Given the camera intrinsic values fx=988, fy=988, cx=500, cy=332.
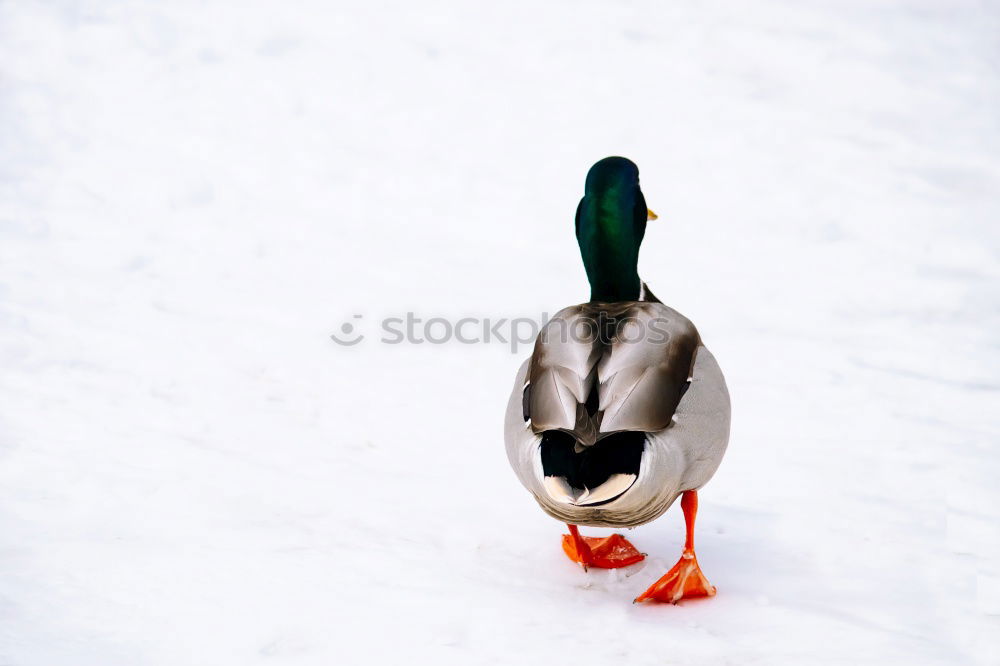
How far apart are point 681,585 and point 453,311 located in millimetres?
3017

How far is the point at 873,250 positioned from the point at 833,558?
371 cm

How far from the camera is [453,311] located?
584cm

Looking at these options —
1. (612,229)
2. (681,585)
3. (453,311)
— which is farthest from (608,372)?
(453,311)

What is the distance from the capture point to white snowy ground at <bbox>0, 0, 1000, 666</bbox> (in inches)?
114

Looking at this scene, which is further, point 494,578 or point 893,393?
point 893,393

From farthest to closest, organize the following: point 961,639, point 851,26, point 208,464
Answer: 1. point 851,26
2. point 208,464
3. point 961,639

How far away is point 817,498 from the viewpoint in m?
3.82

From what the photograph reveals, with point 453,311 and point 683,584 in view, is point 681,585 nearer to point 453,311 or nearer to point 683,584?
point 683,584

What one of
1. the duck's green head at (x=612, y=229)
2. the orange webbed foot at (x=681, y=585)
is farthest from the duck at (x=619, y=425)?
the duck's green head at (x=612, y=229)

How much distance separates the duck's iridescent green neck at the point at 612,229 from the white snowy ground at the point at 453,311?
0.91 meters

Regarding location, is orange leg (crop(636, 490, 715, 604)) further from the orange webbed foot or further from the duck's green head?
the duck's green head

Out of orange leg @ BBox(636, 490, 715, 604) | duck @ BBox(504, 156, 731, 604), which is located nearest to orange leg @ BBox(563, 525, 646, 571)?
duck @ BBox(504, 156, 731, 604)

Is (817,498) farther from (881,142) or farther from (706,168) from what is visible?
(881,142)

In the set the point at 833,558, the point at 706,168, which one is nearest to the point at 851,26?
the point at 706,168
